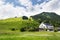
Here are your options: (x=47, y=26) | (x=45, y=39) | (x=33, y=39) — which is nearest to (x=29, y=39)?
(x=33, y=39)

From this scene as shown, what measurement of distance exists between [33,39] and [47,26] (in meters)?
94.9

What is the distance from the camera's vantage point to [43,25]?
509 ft

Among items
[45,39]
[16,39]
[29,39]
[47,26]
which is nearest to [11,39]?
[16,39]

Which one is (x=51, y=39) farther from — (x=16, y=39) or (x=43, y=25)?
(x=43, y=25)

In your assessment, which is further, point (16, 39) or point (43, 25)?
point (43, 25)

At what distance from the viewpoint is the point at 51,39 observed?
55.8 metres

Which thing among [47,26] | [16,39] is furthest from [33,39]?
[47,26]

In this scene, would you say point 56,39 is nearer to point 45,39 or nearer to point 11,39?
point 45,39

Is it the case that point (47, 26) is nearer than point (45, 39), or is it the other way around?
point (45, 39)

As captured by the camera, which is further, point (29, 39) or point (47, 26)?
point (47, 26)

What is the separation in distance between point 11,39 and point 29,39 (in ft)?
17.4

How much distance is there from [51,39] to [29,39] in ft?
20.7

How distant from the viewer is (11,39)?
186ft

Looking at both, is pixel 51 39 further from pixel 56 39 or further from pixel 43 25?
pixel 43 25
